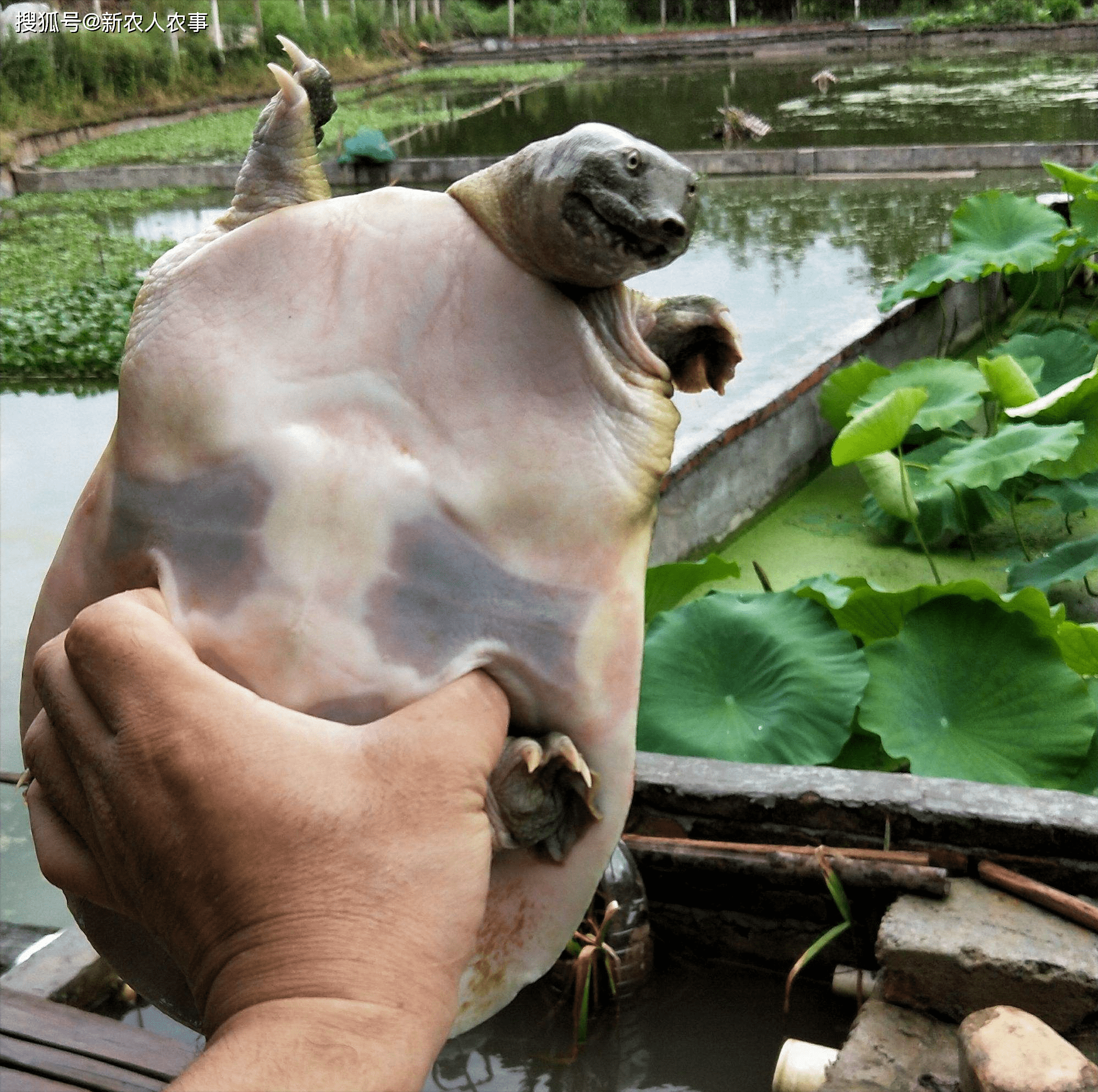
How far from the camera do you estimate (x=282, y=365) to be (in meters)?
0.65

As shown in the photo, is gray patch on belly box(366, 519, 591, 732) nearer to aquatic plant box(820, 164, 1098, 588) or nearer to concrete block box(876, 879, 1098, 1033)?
concrete block box(876, 879, 1098, 1033)

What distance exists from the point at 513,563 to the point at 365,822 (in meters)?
0.16

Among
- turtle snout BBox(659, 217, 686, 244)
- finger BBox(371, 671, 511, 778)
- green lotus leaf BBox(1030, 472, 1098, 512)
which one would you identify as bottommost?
green lotus leaf BBox(1030, 472, 1098, 512)

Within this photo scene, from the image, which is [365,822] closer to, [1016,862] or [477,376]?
[477,376]

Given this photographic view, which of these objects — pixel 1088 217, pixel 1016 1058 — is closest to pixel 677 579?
pixel 1016 1058

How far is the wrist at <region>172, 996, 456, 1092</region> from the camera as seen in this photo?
49cm

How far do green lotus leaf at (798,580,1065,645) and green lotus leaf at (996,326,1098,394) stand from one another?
1.72 meters

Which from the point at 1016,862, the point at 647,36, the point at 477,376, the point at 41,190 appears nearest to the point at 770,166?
the point at 41,190

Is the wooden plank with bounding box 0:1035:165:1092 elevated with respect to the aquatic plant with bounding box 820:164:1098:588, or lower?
lower

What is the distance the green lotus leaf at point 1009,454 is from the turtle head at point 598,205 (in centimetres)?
249

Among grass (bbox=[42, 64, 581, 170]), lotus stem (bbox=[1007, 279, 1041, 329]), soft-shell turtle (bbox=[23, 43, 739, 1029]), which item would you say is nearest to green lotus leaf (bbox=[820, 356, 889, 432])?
lotus stem (bbox=[1007, 279, 1041, 329])

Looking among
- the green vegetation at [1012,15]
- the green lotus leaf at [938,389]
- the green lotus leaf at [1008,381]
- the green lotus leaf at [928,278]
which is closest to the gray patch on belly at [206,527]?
the green lotus leaf at [1008,381]

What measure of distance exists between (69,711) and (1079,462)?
3.06 m

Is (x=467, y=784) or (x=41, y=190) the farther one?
(x=41, y=190)
